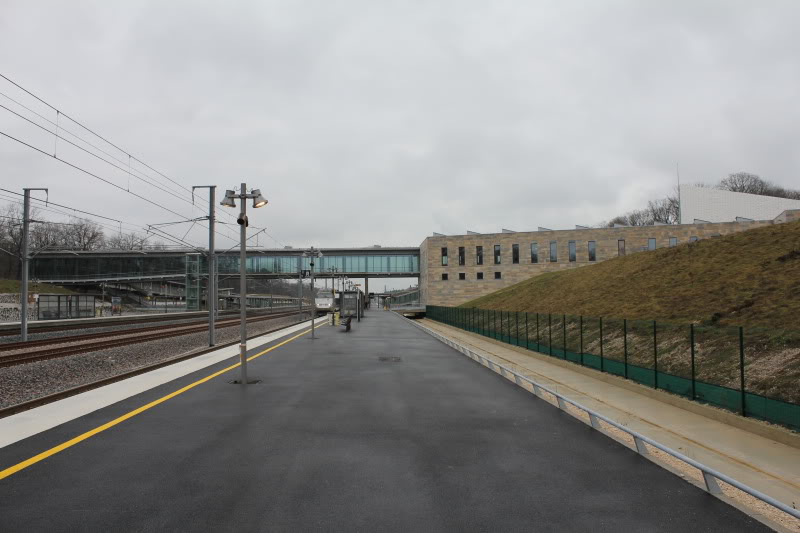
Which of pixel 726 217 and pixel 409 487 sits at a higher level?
pixel 726 217

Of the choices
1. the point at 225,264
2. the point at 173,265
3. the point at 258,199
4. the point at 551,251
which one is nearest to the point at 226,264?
the point at 225,264

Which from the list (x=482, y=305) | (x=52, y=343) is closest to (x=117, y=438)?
(x=52, y=343)

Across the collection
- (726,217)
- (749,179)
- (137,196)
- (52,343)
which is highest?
(749,179)

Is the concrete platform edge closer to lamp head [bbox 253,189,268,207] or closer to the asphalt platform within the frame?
the asphalt platform

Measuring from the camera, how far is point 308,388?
13375 millimetres

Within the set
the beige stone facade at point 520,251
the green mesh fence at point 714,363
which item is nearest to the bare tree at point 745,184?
the beige stone facade at point 520,251

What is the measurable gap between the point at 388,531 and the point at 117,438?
19.1 feet

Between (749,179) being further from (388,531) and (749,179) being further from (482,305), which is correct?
(388,531)

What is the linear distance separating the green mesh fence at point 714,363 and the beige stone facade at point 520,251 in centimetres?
5640

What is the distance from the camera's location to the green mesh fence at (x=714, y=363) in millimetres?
10596

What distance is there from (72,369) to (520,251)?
70.9 metres

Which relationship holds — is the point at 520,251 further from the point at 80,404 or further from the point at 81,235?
the point at 81,235

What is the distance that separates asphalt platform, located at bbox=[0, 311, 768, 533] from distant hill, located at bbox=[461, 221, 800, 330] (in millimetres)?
12474

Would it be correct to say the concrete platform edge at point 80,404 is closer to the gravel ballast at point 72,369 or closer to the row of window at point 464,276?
the gravel ballast at point 72,369
